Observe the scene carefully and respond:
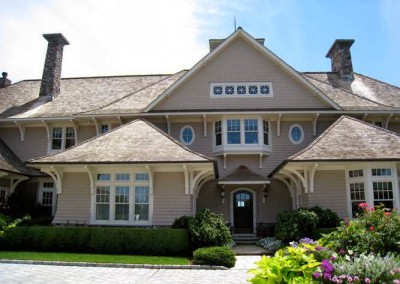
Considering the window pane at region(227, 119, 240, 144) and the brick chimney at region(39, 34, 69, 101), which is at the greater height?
the brick chimney at region(39, 34, 69, 101)

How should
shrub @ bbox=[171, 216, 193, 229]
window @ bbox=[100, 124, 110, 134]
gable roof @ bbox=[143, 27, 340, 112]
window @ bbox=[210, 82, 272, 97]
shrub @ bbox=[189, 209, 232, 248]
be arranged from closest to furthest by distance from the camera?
shrub @ bbox=[189, 209, 232, 248]
shrub @ bbox=[171, 216, 193, 229]
gable roof @ bbox=[143, 27, 340, 112]
window @ bbox=[210, 82, 272, 97]
window @ bbox=[100, 124, 110, 134]

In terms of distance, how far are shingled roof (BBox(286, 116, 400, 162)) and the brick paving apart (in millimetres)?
6232

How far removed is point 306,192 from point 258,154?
426 cm

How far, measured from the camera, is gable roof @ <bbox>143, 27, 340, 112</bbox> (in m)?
20.5

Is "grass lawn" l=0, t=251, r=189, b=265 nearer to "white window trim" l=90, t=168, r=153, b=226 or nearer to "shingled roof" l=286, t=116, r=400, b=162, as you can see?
"white window trim" l=90, t=168, r=153, b=226

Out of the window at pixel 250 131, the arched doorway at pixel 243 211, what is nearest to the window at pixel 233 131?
the window at pixel 250 131

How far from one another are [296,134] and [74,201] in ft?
40.1

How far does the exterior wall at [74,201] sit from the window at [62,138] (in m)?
5.65

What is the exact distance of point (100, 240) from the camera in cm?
1417

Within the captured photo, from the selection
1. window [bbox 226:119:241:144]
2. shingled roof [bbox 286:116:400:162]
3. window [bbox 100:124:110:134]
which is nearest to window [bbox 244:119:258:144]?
window [bbox 226:119:241:144]

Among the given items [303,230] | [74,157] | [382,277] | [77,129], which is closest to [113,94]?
[77,129]

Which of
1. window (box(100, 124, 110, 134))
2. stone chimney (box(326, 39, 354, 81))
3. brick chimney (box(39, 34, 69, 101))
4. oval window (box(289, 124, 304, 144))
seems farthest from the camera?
stone chimney (box(326, 39, 354, 81))

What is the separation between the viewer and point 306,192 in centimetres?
1630

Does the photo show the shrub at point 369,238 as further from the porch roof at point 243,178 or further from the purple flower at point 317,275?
the porch roof at point 243,178
